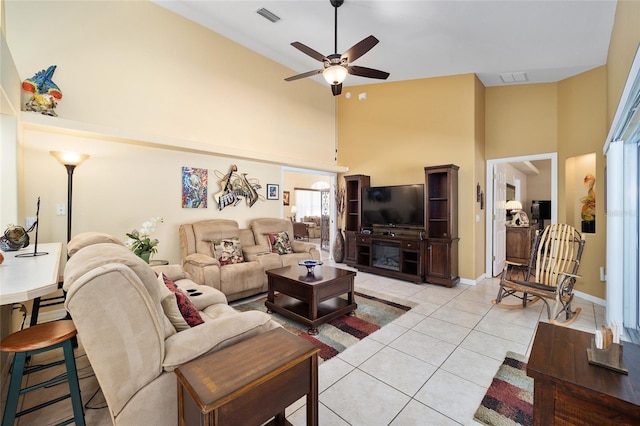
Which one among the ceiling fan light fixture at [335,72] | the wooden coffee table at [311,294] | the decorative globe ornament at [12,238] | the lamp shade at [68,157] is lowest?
the wooden coffee table at [311,294]

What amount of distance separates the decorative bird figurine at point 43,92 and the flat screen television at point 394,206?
4826mm

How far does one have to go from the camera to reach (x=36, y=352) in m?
1.41

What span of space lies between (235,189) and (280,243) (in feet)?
4.17

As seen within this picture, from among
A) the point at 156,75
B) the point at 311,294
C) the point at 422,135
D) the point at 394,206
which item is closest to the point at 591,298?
the point at 394,206

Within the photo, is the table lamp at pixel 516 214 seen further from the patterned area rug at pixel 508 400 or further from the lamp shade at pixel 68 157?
the lamp shade at pixel 68 157

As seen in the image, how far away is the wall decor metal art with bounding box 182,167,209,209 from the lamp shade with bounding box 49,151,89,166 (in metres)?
1.31

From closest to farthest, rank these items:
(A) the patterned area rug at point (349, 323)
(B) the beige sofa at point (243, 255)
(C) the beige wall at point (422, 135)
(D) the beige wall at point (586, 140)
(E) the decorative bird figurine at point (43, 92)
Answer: (A) the patterned area rug at point (349, 323)
(E) the decorative bird figurine at point (43, 92)
(B) the beige sofa at point (243, 255)
(D) the beige wall at point (586, 140)
(C) the beige wall at point (422, 135)

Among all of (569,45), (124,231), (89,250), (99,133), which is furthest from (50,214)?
(569,45)

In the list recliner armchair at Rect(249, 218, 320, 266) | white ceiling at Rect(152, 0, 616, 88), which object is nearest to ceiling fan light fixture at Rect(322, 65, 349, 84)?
white ceiling at Rect(152, 0, 616, 88)

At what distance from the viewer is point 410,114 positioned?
5.27 meters

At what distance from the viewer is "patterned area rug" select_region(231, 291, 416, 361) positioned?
2.63m

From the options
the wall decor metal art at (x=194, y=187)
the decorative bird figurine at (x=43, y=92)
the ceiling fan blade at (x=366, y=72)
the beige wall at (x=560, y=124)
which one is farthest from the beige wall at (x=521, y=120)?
the decorative bird figurine at (x=43, y=92)

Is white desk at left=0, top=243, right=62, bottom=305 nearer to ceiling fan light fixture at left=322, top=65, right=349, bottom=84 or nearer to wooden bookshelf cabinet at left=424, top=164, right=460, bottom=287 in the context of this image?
ceiling fan light fixture at left=322, top=65, right=349, bottom=84

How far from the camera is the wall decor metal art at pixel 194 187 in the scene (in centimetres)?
423
